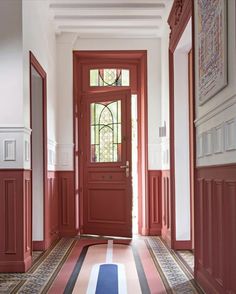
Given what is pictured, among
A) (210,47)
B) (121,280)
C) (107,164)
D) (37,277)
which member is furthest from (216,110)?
(107,164)

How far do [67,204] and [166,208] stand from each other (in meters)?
1.53

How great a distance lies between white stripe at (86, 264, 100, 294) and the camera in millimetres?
3893

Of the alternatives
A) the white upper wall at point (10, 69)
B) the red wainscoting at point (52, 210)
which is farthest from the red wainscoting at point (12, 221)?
the red wainscoting at point (52, 210)

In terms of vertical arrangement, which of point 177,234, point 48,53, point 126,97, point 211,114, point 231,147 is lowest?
point 177,234

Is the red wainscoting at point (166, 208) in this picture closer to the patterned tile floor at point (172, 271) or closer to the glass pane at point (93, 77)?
the patterned tile floor at point (172, 271)

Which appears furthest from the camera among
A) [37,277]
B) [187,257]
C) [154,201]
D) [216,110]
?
[154,201]

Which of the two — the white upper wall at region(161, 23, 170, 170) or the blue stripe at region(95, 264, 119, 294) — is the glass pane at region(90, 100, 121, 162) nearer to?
the white upper wall at region(161, 23, 170, 170)

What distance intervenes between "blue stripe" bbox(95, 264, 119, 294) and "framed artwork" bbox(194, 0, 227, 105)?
64.2 inches

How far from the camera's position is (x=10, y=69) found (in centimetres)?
462

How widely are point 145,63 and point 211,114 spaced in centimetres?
403

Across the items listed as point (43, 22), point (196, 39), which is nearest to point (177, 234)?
point (196, 39)

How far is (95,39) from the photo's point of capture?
7.36 m

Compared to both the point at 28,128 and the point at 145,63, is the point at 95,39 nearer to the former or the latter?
the point at 145,63

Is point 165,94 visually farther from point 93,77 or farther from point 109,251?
point 109,251
